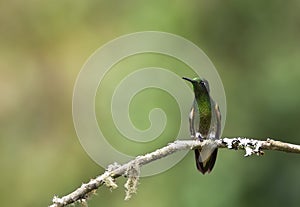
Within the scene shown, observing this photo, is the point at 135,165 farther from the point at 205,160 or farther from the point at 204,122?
the point at 204,122

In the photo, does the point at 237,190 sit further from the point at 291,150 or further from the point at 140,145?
the point at 291,150

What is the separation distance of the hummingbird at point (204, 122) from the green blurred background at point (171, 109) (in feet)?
13.1

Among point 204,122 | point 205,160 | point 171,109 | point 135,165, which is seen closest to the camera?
point 135,165

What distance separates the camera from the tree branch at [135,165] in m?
2.13

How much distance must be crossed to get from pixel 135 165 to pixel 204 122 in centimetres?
72

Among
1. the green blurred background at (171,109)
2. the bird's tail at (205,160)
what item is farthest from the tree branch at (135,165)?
the green blurred background at (171,109)

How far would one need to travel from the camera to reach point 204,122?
288 cm

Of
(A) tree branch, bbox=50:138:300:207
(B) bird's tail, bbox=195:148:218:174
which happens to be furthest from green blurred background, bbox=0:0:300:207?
(A) tree branch, bbox=50:138:300:207

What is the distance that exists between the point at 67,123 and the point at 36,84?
63 cm

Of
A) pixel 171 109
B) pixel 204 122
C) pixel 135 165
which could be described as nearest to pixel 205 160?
pixel 204 122

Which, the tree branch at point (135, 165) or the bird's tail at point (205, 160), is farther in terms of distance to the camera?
the bird's tail at point (205, 160)

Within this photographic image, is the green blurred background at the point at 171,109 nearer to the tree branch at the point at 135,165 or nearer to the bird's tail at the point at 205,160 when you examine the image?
the bird's tail at the point at 205,160

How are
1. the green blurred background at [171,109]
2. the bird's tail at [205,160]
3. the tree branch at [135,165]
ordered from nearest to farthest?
1. the tree branch at [135,165]
2. the bird's tail at [205,160]
3. the green blurred background at [171,109]

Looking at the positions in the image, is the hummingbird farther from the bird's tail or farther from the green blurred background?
the green blurred background
